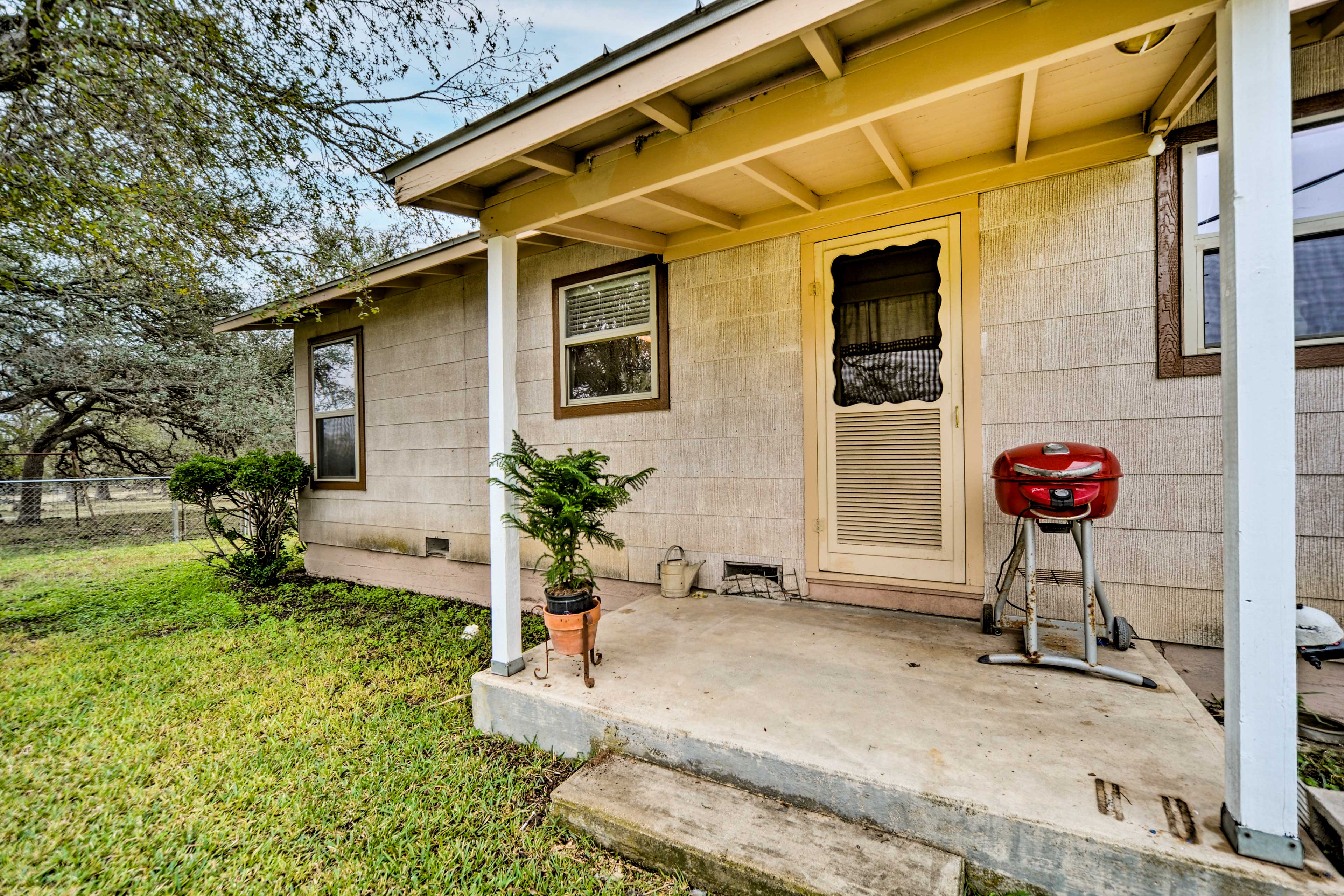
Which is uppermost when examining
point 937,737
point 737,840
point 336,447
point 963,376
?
point 963,376

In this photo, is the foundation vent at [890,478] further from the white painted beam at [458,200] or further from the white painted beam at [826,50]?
the white painted beam at [458,200]

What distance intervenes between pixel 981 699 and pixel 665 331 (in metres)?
2.78

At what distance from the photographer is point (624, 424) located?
4031 millimetres

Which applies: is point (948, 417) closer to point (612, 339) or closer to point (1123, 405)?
point (1123, 405)

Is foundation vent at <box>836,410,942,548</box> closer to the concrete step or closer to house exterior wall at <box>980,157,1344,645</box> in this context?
house exterior wall at <box>980,157,1344,645</box>

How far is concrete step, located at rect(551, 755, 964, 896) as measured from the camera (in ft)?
4.69

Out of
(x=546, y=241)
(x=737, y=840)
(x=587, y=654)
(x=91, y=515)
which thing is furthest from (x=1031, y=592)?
(x=91, y=515)

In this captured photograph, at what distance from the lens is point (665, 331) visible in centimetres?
381

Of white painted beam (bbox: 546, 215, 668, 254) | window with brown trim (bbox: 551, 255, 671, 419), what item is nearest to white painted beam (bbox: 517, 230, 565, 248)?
window with brown trim (bbox: 551, 255, 671, 419)

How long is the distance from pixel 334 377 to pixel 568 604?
525 cm

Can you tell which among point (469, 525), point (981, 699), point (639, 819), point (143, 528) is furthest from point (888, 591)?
point (143, 528)

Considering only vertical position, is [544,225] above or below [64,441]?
above

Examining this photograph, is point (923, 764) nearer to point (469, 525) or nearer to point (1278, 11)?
point (1278, 11)

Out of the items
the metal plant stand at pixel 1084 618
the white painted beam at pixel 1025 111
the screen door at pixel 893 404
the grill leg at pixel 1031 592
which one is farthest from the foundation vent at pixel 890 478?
the white painted beam at pixel 1025 111
